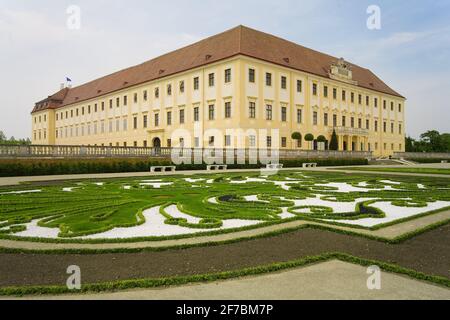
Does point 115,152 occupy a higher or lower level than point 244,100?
lower

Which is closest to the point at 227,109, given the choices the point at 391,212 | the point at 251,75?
the point at 251,75

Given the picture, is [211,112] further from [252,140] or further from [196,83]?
[252,140]

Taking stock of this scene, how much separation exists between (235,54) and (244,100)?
18.0 feet

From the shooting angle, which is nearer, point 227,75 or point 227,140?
point 227,140

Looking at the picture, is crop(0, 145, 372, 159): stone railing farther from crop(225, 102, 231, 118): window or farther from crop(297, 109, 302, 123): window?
crop(297, 109, 302, 123): window

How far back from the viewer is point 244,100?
39125mm

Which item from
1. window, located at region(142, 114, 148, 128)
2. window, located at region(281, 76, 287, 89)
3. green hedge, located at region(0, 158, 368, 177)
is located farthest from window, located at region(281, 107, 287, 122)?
window, located at region(142, 114, 148, 128)

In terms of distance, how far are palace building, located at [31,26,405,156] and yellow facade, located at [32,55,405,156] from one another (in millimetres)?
133

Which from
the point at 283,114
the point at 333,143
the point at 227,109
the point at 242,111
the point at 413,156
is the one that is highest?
the point at 227,109

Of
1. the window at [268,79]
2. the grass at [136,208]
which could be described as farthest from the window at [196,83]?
the grass at [136,208]

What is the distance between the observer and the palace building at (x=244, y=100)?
40344 mm

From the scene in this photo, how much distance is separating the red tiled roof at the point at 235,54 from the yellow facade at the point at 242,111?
1.04 meters

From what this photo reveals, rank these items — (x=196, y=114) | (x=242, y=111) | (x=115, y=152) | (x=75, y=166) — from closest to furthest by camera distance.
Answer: (x=75, y=166) < (x=115, y=152) < (x=242, y=111) < (x=196, y=114)

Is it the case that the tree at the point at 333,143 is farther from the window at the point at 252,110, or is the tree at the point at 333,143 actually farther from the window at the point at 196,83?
the window at the point at 196,83
